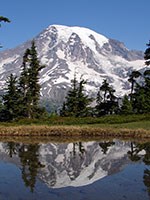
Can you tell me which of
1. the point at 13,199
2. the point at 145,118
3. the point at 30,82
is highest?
the point at 30,82

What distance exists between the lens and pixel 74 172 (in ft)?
76.9

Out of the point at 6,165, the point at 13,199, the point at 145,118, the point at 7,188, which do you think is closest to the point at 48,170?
the point at 6,165

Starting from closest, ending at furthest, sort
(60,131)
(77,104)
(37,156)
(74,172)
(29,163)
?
(74,172) < (29,163) < (37,156) < (60,131) < (77,104)

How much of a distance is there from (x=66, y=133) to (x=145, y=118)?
16.1 m

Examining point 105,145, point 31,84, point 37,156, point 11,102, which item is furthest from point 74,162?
point 11,102

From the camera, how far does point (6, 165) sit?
1028 inches

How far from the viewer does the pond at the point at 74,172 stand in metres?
17.4

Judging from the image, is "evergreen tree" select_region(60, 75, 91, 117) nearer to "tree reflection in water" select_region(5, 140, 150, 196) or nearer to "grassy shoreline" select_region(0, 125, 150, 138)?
"grassy shoreline" select_region(0, 125, 150, 138)

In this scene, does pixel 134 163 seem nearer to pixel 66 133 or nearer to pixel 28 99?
pixel 66 133

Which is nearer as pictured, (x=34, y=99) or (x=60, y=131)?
(x=60, y=131)

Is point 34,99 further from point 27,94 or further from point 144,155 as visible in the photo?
point 144,155

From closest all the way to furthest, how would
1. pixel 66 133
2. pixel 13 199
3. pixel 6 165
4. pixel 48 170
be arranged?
pixel 13 199, pixel 48 170, pixel 6 165, pixel 66 133

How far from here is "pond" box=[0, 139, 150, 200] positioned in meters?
17.4

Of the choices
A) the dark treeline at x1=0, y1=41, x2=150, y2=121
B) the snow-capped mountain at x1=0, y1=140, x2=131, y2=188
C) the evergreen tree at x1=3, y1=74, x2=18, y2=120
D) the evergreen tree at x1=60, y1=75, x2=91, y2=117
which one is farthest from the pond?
the evergreen tree at x1=60, y1=75, x2=91, y2=117
